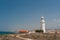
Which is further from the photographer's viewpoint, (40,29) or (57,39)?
(40,29)

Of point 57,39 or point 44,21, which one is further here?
point 44,21

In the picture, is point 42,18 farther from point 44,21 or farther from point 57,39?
point 57,39

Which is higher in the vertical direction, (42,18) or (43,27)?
(42,18)

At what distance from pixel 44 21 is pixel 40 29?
7.16ft

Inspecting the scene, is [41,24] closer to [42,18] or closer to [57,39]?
[42,18]

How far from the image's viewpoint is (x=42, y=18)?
115ft

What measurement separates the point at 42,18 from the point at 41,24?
4.96ft

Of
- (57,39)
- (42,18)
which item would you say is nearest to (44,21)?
(42,18)

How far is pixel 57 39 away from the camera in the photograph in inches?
693

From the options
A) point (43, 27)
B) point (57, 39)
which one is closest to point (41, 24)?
point (43, 27)

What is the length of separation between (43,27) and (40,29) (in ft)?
2.75

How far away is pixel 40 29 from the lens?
34406 millimetres

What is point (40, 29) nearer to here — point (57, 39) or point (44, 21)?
point (44, 21)

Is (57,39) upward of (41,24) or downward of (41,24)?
downward
